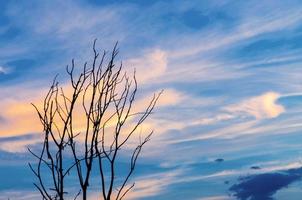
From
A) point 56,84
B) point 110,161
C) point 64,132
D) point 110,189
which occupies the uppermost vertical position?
point 56,84

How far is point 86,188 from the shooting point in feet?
14.7

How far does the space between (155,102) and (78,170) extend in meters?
1.46

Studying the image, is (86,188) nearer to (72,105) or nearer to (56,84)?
(72,105)

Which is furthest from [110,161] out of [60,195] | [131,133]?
[60,195]

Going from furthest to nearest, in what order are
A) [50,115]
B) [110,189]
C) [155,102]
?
[155,102], [50,115], [110,189]

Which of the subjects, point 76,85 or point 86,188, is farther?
point 76,85

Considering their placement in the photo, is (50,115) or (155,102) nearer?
(50,115)

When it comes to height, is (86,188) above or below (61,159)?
below

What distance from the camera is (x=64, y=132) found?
4.71 m

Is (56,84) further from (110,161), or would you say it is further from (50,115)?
(110,161)


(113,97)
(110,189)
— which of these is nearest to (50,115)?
(113,97)

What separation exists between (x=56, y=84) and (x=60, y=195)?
171 cm

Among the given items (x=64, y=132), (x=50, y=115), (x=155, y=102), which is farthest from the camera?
(x=155, y=102)

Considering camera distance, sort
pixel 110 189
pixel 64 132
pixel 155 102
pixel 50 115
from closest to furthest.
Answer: pixel 110 189
pixel 64 132
pixel 50 115
pixel 155 102
